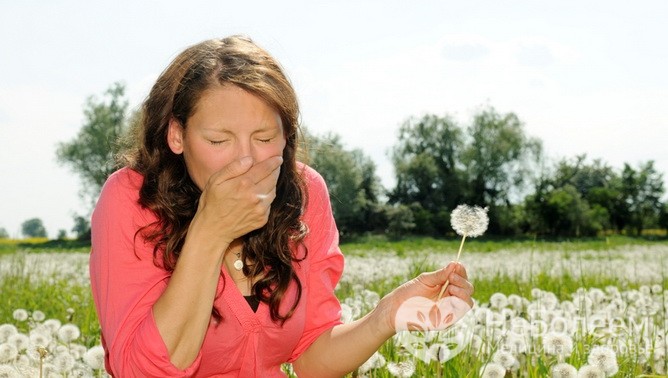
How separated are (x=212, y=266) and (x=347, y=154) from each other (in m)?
56.2

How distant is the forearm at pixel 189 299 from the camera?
220 cm

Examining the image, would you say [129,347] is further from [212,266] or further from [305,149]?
[305,149]

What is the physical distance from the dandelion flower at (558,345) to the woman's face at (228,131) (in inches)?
60.6

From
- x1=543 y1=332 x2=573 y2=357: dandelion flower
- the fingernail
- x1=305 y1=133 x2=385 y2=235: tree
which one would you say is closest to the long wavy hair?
the fingernail

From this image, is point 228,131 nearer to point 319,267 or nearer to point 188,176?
point 188,176

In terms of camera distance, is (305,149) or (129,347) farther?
(305,149)

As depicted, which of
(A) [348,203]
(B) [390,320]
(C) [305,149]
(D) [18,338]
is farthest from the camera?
(A) [348,203]

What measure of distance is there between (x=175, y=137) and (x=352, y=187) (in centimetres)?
5201

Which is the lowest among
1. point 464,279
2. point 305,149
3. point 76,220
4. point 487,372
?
point 76,220

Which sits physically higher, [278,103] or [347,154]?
[278,103]

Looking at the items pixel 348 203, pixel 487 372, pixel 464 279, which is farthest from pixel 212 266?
pixel 348 203

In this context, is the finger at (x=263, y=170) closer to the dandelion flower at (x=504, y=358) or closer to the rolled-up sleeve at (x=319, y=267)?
the rolled-up sleeve at (x=319, y=267)

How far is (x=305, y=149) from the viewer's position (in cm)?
301

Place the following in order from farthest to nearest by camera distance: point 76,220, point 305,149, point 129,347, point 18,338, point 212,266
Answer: point 76,220
point 18,338
point 305,149
point 129,347
point 212,266
